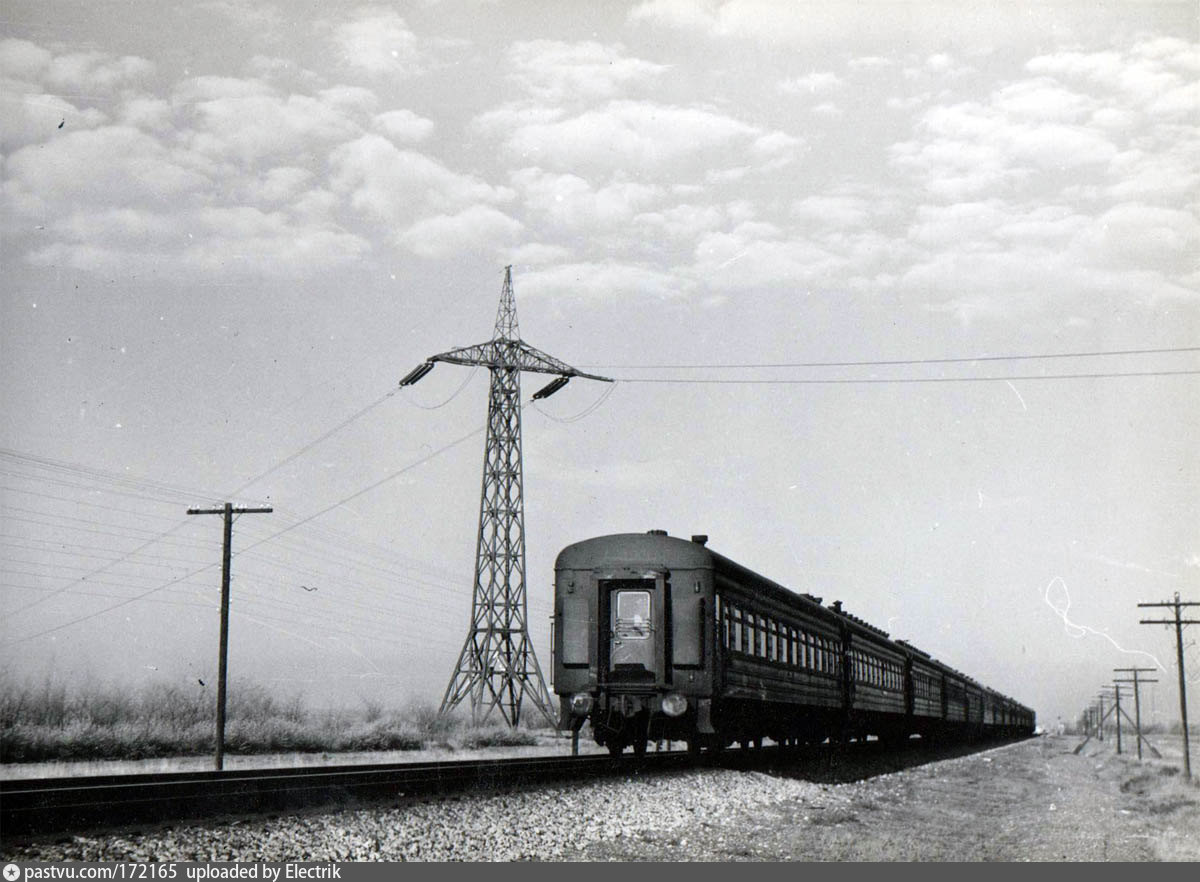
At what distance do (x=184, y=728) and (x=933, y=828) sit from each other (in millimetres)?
19270

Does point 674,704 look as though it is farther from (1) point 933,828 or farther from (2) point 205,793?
(2) point 205,793

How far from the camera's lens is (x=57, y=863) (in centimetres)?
719

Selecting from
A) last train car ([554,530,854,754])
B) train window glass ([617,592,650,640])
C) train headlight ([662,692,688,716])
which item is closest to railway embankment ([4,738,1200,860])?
train headlight ([662,692,688,716])

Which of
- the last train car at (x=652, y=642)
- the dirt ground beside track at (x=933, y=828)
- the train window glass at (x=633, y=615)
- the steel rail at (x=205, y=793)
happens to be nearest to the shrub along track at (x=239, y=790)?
the steel rail at (x=205, y=793)

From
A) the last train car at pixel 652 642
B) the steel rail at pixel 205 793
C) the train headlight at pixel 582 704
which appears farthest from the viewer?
the train headlight at pixel 582 704

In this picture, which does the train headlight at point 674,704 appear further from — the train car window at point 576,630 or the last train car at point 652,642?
the train car window at point 576,630

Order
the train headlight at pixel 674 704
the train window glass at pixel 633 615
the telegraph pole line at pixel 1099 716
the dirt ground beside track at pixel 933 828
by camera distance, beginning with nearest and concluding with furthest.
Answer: the dirt ground beside track at pixel 933 828 → the train headlight at pixel 674 704 → the train window glass at pixel 633 615 → the telegraph pole line at pixel 1099 716

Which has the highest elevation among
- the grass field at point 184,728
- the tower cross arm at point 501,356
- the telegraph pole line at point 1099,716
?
the tower cross arm at point 501,356

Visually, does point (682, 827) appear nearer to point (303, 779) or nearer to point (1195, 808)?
point (303, 779)

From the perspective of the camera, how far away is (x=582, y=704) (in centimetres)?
1711

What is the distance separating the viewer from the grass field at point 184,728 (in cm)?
2216

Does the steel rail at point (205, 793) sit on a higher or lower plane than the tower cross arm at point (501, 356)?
lower

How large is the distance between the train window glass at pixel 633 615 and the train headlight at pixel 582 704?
1012mm

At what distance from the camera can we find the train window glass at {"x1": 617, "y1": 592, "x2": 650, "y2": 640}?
17375mm
